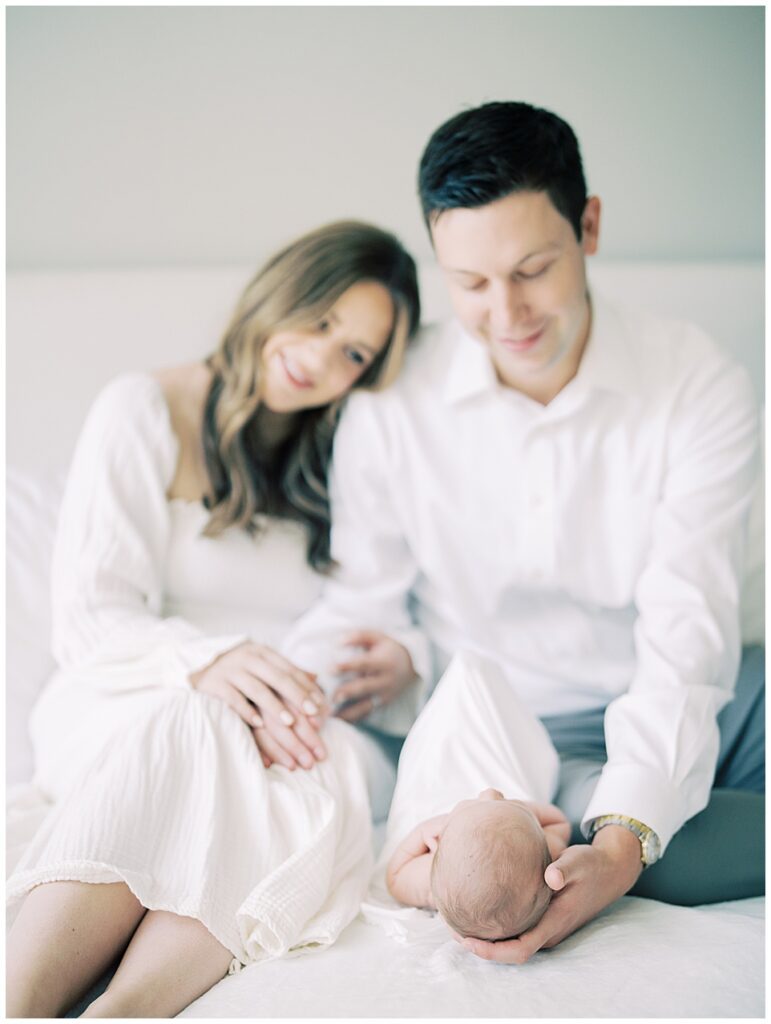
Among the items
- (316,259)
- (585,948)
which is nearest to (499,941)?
(585,948)

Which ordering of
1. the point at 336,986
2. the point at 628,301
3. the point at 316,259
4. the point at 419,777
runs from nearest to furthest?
the point at 336,986
the point at 419,777
the point at 316,259
the point at 628,301

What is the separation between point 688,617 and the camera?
125 centimetres

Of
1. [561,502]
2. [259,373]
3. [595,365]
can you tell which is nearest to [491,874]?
[561,502]

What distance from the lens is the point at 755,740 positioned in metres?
1.32

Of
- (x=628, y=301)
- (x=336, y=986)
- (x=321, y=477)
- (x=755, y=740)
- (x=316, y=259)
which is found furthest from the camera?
(x=628, y=301)

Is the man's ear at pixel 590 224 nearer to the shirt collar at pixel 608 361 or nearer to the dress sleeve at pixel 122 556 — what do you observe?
the shirt collar at pixel 608 361

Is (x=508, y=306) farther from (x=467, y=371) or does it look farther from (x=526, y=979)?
Result: (x=526, y=979)

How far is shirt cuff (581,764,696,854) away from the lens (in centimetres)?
105

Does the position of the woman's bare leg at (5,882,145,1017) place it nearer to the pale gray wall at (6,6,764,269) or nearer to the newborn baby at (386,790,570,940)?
the newborn baby at (386,790,570,940)

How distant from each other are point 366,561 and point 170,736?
0.51m

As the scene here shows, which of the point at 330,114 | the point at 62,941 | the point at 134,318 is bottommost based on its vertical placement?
the point at 62,941

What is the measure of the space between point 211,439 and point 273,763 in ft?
1.87

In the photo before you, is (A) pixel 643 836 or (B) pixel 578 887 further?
(A) pixel 643 836

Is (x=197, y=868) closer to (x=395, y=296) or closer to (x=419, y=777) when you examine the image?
(x=419, y=777)
